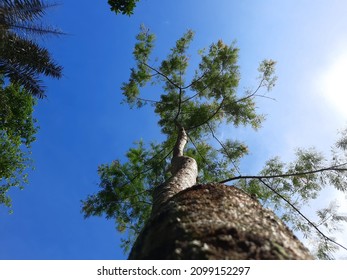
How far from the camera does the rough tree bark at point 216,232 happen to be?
1.89 meters

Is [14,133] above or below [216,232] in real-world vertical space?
above

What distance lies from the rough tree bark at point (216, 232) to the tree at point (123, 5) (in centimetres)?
401

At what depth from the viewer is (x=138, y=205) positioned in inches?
401

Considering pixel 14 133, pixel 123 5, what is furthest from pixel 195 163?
pixel 14 133

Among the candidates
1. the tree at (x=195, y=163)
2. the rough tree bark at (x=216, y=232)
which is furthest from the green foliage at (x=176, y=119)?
the rough tree bark at (x=216, y=232)

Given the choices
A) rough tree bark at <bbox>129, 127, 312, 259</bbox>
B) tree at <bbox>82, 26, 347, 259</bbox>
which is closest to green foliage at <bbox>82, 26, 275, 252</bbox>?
tree at <bbox>82, 26, 347, 259</bbox>

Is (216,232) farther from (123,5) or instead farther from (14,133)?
(14,133)

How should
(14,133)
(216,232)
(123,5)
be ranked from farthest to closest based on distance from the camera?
1. (14,133)
2. (123,5)
3. (216,232)

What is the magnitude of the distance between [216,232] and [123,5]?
4853mm

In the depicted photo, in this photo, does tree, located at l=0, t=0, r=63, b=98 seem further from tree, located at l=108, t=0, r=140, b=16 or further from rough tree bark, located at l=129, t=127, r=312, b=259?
rough tree bark, located at l=129, t=127, r=312, b=259

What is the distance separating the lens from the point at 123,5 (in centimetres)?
577

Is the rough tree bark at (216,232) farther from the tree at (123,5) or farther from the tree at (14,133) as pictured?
the tree at (14,133)

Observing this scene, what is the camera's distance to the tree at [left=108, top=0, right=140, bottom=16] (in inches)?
224
